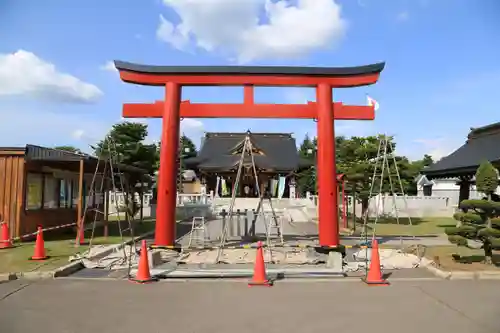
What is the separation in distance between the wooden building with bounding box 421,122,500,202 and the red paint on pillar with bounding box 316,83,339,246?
9.06 meters

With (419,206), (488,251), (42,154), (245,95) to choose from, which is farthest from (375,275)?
(419,206)

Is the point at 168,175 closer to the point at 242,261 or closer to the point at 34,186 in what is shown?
the point at 242,261

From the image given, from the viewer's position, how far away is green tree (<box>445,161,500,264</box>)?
974 centimetres

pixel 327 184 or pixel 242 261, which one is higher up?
pixel 327 184

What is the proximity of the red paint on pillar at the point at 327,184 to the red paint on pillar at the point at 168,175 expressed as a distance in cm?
→ 401

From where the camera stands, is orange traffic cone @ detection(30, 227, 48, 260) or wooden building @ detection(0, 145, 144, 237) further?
wooden building @ detection(0, 145, 144, 237)

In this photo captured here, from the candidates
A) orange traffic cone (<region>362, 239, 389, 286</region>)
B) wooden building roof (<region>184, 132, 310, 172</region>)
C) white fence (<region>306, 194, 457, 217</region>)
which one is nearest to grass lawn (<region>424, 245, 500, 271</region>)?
orange traffic cone (<region>362, 239, 389, 286</region>)

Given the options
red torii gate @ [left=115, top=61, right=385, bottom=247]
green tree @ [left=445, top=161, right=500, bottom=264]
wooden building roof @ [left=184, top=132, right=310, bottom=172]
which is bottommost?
green tree @ [left=445, top=161, right=500, bottom=264]

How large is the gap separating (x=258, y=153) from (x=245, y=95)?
28573 millimetres

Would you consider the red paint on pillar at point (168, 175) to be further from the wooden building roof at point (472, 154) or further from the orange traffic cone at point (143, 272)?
the wooden building roof at point (472, 154)

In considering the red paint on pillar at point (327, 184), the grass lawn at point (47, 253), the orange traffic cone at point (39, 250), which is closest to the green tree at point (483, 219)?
the red paint on pillar at point (327, 184)

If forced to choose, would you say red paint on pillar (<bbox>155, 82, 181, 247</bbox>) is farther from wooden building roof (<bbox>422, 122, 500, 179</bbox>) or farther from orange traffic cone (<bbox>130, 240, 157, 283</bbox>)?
wooden building roof (<bbox>422, 122, 500, 179</bbox>)

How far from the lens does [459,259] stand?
36.2 ft

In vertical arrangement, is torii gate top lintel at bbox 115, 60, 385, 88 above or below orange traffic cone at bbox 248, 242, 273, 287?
above
